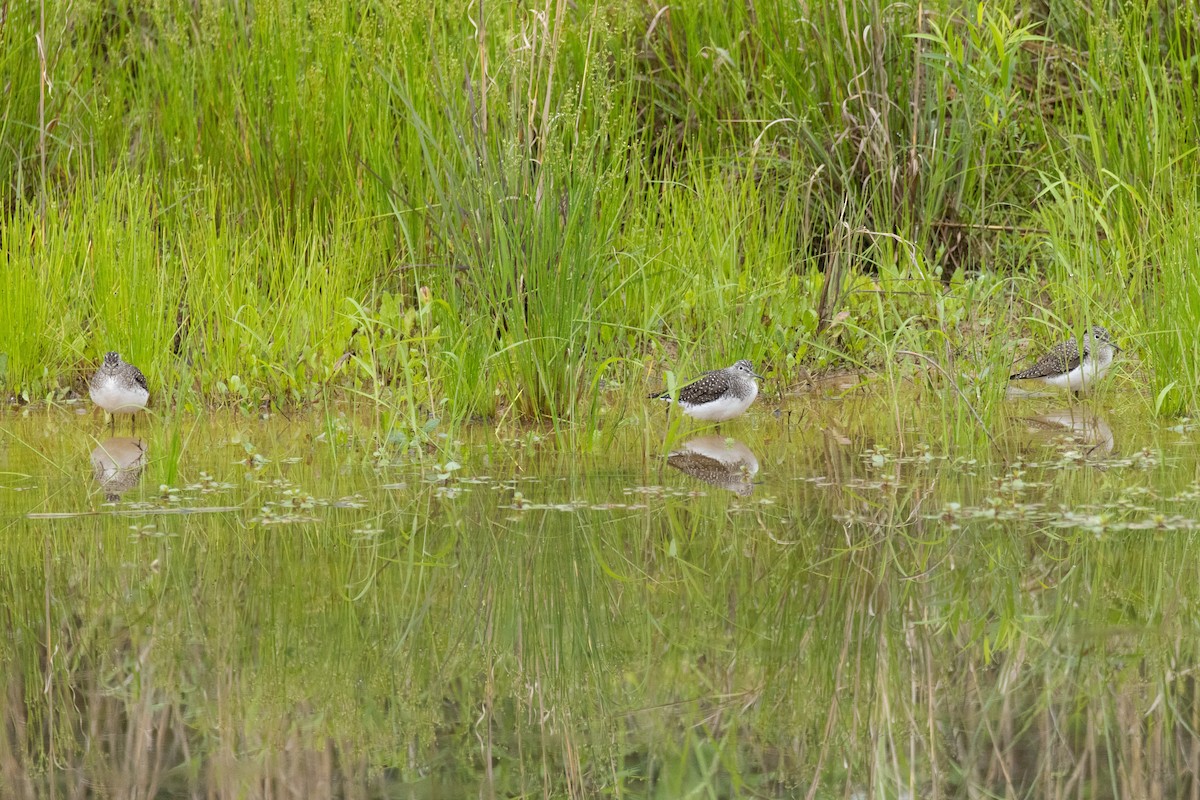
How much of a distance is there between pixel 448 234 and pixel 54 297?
2.23 metres

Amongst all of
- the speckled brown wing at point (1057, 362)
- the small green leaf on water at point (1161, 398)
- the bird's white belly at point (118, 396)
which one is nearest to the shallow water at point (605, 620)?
the small green leaf on water at point (1161, 398)

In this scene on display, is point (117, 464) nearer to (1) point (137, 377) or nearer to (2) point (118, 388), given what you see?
(2) point (118, 388)

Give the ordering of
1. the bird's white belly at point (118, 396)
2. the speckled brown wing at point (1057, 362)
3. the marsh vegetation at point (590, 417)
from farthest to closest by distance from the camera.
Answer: the speckled brown wing at point (1057, 362), the bird's white belly at point (118, 396), the marsh vegetation at point (590, 417)

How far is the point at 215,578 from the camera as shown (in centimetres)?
402

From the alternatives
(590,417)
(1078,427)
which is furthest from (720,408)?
(1078,427)

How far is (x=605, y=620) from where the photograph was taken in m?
3.69

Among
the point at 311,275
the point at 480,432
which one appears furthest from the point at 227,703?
the point at 311,275

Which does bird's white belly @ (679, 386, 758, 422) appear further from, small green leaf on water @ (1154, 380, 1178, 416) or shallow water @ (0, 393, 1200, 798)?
small green leaf on water @ (1154, 380, 1178, 416)

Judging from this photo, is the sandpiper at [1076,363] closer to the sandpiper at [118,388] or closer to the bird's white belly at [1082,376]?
the bird's white belly at [1082,376]

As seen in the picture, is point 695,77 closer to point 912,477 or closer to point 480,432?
point 480,432

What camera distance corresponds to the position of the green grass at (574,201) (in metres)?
6.15

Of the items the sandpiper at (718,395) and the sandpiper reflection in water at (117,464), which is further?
the sandpiper at (718,395)

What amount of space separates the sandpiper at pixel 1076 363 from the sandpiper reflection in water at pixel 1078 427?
0.13 metres

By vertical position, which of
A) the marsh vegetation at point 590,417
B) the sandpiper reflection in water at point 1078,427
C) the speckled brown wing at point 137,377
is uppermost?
the marsh vegetation at point 590,417
